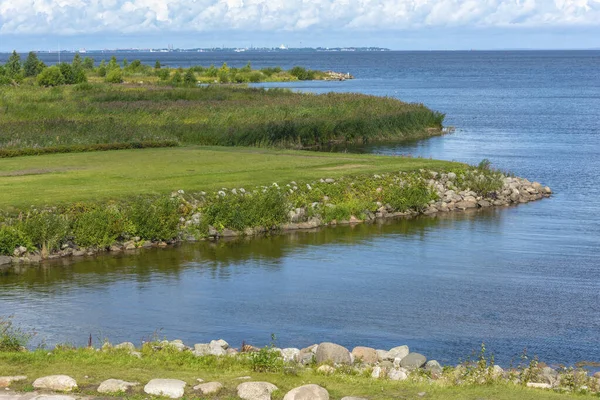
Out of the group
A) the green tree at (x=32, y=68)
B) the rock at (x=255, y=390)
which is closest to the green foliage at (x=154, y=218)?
the rock at (x=255, y=390)

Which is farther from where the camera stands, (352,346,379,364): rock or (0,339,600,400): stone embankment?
(352,346,379,364): rock

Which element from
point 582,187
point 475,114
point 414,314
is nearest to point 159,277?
point 414,314

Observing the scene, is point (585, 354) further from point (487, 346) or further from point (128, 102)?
point (128, 102)

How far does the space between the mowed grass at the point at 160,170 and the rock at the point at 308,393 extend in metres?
20.9

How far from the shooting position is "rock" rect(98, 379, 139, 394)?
1398 cm

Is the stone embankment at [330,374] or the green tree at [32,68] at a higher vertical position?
the green tree at [32,68]

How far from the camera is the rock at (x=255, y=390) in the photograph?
A: 45.3 feet

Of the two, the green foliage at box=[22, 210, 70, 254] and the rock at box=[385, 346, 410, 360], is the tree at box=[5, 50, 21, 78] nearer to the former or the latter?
the green foliage at box=[22, 210, 70, 254]

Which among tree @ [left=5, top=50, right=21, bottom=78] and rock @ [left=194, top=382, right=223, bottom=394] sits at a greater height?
tree @ [left=5, top=50, right=21, bottom=78]

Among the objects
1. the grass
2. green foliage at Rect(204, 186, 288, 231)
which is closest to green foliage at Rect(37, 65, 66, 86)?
green foliage at Rect(204, 186, 288, 231)

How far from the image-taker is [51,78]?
359ft

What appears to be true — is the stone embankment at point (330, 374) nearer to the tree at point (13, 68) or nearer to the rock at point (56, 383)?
the rock at point (56, 383)

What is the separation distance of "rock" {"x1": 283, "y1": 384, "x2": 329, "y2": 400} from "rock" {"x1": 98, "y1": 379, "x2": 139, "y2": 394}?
2434 mm

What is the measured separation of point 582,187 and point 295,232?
18.9 meters
